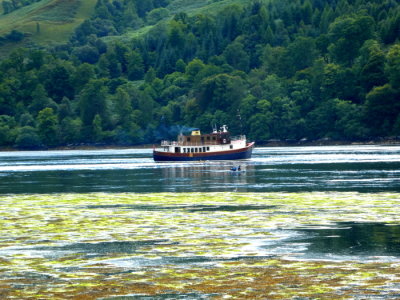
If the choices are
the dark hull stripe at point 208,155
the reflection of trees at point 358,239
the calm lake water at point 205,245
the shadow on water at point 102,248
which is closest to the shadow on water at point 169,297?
the calm lake water at point 205,245

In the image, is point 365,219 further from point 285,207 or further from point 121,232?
point 121,232

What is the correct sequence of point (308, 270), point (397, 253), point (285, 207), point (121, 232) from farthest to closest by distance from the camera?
1. point (285, 207)
2. point (121, 232)
3. point (397, 253)
4. point (308, 270)

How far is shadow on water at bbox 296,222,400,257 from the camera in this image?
1484 inches

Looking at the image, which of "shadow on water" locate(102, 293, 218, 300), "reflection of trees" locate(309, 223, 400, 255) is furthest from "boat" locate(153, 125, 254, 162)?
"shadow on water" locate(102, 293, 218, 300)

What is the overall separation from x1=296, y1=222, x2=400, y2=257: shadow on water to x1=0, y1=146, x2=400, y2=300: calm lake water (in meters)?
Answer: 0.05

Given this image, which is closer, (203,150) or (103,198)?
(103,198)

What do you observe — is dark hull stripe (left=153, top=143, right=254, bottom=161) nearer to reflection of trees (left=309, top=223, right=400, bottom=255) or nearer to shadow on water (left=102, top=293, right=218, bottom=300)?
reflection of trees (left=309, top=223, right=400, bottom=255)

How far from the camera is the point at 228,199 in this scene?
65.8m

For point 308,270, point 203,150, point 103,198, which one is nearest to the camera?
point 308,270

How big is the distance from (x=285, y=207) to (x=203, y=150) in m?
116

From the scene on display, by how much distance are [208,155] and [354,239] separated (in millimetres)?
129594

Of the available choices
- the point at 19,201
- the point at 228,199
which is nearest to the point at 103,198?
the point at 19,201

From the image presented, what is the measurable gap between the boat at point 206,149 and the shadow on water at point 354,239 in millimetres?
121782

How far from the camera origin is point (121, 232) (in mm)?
45875
